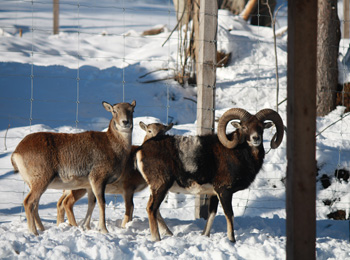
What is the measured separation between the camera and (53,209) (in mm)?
9352

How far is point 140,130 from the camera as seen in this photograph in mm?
11000

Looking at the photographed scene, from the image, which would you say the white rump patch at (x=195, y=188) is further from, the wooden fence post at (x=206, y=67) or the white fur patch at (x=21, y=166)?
the white fur patch at (x=21, y=166)

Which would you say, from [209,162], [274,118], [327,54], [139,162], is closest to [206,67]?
[274,118]

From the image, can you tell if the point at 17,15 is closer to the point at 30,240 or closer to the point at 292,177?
the point at 30,240

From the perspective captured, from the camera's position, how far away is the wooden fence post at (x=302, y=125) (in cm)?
450

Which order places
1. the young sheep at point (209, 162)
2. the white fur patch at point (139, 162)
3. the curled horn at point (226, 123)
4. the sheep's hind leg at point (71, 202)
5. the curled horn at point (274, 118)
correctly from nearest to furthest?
1. the young sheep at point (209, 162)
2. the white fur patch at point (139, 162)
3. the curled horn at point (226, 123)
4. the curled horn at point (274, 118)
5. the sheep's hind leg at point (71, 202)

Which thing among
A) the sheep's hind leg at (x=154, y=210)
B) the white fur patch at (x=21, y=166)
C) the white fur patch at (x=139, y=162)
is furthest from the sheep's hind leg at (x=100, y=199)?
the white fur patch at (x=21, y=166)

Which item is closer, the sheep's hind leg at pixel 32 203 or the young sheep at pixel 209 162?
the sheep's hind leg at pixel 32 203

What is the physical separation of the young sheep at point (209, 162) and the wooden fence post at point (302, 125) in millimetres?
2593

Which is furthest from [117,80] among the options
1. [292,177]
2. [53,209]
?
[292,177]

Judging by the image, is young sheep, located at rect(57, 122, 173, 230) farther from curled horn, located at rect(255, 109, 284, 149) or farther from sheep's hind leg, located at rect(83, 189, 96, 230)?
curled horn, located at rect(255, 109, 284, 149)

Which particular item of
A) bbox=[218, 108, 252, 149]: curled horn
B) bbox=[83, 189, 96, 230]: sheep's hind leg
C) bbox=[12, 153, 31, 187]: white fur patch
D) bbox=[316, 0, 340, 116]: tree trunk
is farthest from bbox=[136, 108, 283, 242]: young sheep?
bbox=[316, 0, 340, 116]: tree trunk

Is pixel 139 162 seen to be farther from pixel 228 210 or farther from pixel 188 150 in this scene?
pixel 228 210

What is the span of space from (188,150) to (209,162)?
34cm
